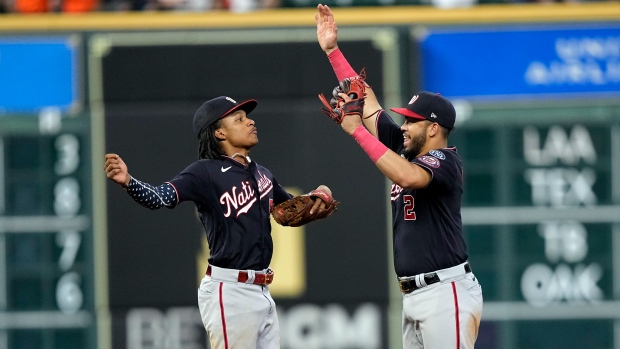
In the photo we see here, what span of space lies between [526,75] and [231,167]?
4789mm

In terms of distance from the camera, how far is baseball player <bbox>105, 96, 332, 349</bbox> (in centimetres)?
668

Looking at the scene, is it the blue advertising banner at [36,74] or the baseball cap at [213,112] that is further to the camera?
the blue advertising banner at [36,74]

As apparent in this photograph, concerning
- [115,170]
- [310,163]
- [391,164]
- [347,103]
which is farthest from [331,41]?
[310,163]

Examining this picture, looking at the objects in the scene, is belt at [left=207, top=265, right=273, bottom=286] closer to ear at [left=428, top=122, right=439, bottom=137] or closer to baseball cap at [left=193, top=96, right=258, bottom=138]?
baseball cap at [left=193, top=96, right=258, bottom=138]

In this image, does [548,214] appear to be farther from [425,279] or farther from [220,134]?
[220,134]

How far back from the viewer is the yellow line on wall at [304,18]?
1104cm

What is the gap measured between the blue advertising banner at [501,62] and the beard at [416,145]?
415 cm

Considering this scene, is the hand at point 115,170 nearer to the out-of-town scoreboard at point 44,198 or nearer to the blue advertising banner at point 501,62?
the out-of-town scoreboard at point 44,198

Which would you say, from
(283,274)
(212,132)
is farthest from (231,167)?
(283,274)

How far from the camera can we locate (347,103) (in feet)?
21.9

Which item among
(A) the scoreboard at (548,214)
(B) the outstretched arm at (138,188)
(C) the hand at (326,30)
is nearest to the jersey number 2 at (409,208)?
(C) the hand at (326,30)

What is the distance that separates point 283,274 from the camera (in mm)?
10930

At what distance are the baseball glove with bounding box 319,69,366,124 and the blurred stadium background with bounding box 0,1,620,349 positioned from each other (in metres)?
4.06

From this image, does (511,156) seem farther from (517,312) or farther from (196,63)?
(196,63)
